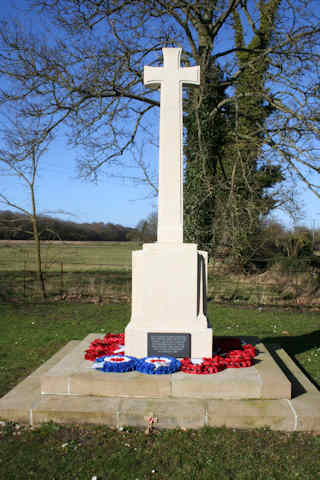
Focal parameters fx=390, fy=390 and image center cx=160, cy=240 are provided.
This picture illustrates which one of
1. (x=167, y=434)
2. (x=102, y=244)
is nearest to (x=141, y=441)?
(x=167, y=434)

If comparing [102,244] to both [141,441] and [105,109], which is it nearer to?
[105,109]

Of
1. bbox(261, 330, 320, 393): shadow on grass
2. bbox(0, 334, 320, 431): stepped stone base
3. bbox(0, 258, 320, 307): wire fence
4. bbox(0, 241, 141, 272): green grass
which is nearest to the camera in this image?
bbox(0, 334, 320, 431): stepped stone base

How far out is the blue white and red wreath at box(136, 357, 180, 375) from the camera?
4.44 m

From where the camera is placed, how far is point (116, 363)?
15.1 feet

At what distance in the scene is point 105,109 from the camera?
40.0 ft

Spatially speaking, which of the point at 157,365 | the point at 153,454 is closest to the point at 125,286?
the point at 157,365

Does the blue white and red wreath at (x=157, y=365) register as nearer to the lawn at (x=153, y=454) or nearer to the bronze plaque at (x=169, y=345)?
the bronze plaque at (x=169, y=345)

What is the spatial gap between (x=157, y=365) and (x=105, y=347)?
131cm

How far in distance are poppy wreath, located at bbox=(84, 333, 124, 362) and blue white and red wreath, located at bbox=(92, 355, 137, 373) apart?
208mm

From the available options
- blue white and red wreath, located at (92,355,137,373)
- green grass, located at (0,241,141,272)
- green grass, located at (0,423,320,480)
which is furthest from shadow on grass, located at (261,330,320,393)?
green grass, located at (0,241,141,272)

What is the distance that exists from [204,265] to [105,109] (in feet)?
28.2

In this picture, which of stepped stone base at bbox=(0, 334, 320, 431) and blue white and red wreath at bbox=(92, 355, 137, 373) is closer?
stepped stone base at bbox=(0, 334, 320, 431)

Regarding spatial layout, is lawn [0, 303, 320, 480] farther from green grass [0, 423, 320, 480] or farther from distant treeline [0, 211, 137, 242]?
distant treeline [0, 211, 137, 242]

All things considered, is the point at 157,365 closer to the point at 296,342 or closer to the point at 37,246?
the point at 296,342
